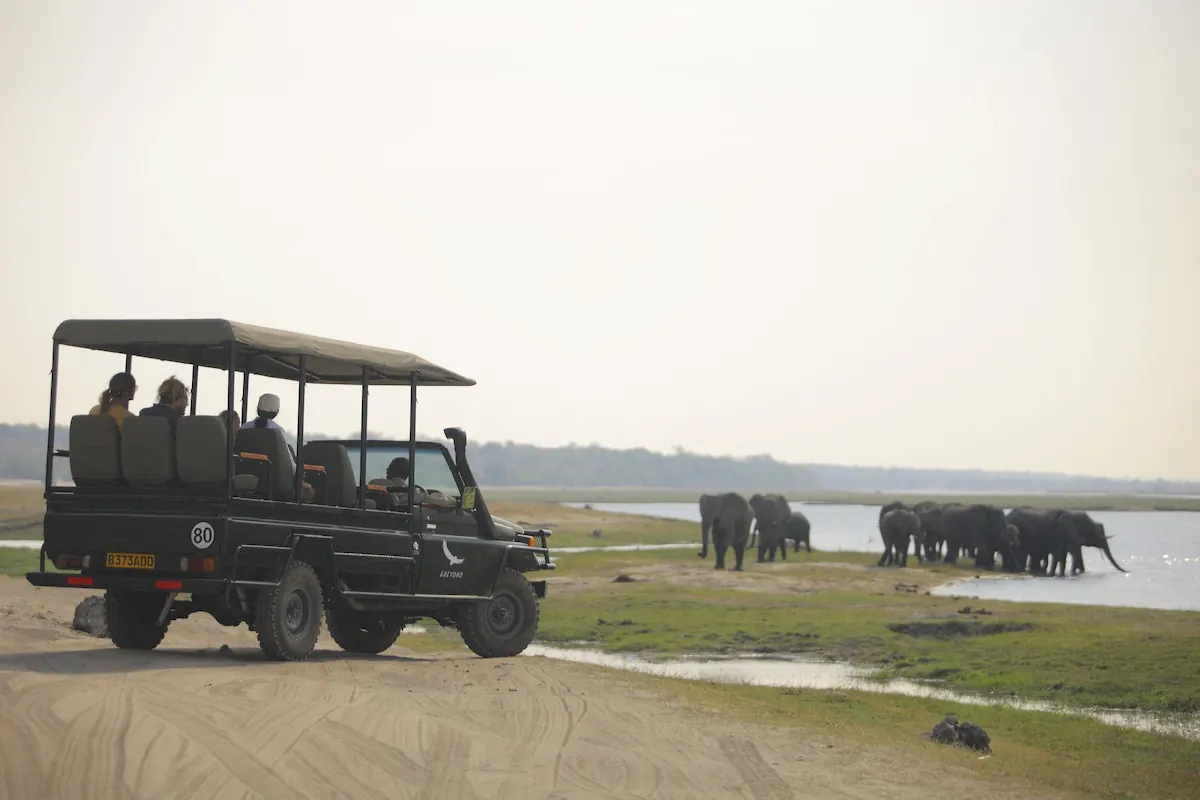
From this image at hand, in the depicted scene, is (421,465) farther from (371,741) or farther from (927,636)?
(927,636)

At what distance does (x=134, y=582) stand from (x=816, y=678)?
11889 millimetres

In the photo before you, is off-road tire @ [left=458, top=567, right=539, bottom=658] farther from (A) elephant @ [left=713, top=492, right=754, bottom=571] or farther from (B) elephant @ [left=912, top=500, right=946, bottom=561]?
(B) elephant @ [left=912, top=500, right=946, bottom=561]

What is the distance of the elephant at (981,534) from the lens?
54.4m

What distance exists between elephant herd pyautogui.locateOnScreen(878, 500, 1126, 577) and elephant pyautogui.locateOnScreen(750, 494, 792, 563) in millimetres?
3964

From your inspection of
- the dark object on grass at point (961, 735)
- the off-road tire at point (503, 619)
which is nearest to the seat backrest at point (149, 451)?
the off-road tire at point (503, 619)

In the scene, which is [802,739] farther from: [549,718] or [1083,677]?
[1083,677]

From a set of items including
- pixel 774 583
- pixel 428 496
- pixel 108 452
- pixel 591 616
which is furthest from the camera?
pixel 774 583

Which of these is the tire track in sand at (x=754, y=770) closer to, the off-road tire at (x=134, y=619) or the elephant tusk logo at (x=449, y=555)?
the elephant tusk logo at (x=449, y=555)

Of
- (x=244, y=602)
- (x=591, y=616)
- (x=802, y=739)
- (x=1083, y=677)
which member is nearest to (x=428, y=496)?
(x=244, y=602)

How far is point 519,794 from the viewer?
9531 mm

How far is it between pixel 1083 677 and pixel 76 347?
1545cm

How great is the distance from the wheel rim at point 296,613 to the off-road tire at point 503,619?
2.70m

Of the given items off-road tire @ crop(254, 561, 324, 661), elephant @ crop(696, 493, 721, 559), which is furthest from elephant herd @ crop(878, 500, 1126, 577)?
off-road tire @ crop(254, 561, 324, 661)

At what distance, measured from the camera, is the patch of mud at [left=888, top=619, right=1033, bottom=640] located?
88.1 ft
